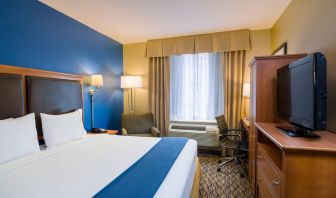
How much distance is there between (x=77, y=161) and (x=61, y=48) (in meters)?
1.88

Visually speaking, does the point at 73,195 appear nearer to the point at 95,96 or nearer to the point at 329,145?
the point at 329,145

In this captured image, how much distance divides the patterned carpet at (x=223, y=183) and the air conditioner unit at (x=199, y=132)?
0.47 meters

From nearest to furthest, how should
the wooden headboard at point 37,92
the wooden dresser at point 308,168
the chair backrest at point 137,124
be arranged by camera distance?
1. the wooden dresser at point 308,168
2. the wooden headboard at point 37,92
3. the chair backrest at point 137,124

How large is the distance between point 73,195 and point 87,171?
1.11ft

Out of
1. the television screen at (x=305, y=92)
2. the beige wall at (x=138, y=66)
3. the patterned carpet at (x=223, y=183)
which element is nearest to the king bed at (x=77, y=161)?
the patterned carpet at (x=223, y=183)

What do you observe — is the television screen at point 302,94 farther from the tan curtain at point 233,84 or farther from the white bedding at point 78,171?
the tan curtain at point 233,84

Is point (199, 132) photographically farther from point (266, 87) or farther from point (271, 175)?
point (271, 175)

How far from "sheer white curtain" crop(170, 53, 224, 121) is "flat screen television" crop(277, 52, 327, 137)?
6.65ft

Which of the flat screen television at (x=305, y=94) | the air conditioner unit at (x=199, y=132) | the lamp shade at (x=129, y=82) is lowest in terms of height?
the air conditioner unit at (x=199, y=132)

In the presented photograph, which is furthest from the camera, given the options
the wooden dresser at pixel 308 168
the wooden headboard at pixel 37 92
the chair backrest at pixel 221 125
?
the chair backrest at pixel 221 125

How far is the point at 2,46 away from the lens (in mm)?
1920

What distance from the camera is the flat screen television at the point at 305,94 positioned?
1127mm

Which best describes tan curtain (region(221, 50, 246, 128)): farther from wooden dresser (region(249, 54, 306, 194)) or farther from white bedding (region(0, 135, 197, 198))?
white bedding (region(0, 135, 197, 198))

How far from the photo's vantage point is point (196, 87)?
3924mm
